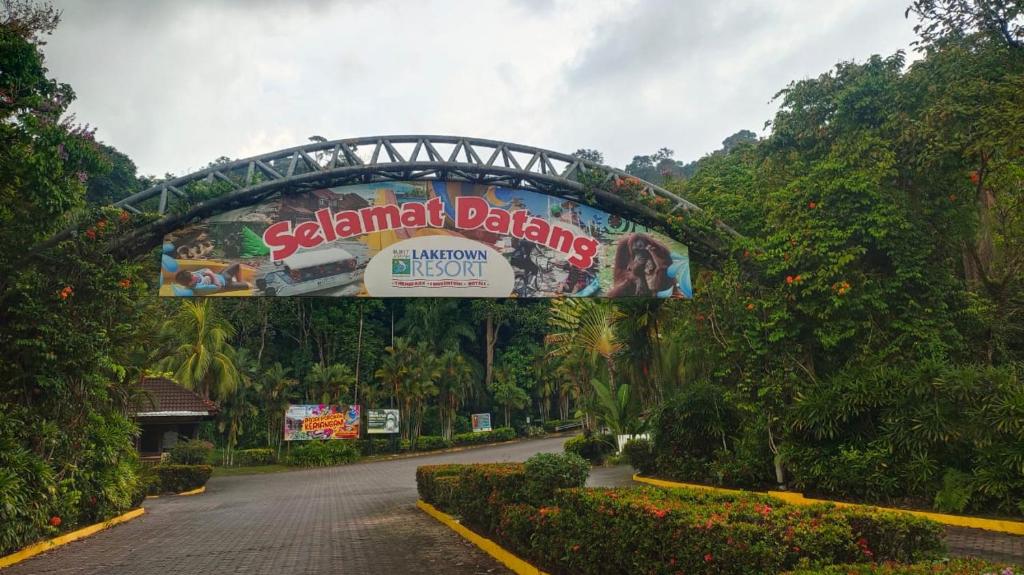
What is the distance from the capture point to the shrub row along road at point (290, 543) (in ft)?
28.9

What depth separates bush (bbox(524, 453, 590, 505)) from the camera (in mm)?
8125

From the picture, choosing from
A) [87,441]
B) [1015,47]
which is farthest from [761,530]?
[1015,47]

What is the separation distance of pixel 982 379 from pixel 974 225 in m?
5.30

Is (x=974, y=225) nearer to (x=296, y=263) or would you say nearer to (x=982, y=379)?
(x=982, y=379)

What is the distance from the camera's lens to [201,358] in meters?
35.3

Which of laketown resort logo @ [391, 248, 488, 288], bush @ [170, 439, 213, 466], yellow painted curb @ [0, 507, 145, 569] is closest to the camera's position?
yellow painted curb @ [0, 507, 145, 569]

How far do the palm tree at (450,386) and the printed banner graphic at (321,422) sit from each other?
7599 millimetres

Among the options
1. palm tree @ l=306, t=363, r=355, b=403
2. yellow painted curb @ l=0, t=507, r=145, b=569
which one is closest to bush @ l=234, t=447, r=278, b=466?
palm tree @ l=306, t=363, r=355, b=403

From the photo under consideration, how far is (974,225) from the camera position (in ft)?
46.4

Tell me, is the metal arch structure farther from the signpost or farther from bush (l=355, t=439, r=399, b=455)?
the signpost

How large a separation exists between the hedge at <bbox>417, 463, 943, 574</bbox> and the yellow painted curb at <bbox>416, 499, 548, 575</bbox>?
0.14m

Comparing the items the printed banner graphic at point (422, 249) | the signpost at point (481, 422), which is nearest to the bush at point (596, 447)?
the printed banner graphic at point (422, 249)

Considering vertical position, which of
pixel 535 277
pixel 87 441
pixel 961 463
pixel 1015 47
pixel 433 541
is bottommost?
pixel 433 541

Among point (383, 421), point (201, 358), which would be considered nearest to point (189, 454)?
point (201, 358)
